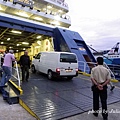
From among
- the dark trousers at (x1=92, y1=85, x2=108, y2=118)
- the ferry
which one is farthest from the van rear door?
the dark trousers at (x1=92, y1=85, x2=108, y2=118)

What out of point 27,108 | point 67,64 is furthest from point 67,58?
point 27,108

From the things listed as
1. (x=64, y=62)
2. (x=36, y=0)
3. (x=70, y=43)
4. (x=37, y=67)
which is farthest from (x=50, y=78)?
(x=36, y=0)

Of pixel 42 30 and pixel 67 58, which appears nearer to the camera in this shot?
pixel 67 58

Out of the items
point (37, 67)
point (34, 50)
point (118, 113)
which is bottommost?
point (118, 113)

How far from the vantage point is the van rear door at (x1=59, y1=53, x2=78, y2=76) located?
27.2 feet

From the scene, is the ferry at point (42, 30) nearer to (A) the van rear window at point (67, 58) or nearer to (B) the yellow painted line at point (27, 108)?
(A) the van rear window at point (67, 58)

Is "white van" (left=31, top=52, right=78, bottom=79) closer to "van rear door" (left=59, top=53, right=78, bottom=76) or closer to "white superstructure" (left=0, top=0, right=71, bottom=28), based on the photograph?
"van rear door" (left=59, top=53, right=78, bottom=76)

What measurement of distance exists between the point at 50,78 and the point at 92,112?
4870mm

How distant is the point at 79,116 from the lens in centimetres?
A: 398

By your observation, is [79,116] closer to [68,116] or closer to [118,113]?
[68,116]

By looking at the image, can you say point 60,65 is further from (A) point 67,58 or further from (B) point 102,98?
(B) point 102,98

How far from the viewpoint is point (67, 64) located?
27.7ft

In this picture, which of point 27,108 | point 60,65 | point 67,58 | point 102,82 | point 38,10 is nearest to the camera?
point 102,82

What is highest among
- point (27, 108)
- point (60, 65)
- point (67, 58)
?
point (67, 58)
